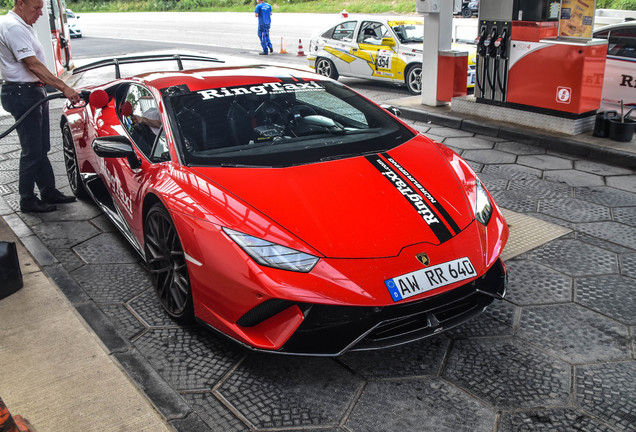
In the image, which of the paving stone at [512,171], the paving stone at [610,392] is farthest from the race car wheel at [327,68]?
the paving stone at [610,392]

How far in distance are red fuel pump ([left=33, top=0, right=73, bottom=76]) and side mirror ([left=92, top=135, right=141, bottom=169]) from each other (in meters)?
9.31

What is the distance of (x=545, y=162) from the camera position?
6.70 m

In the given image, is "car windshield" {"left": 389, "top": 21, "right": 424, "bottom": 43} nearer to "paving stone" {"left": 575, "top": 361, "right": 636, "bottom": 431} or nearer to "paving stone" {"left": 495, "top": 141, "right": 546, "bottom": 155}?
"paving stone" {"left": 495, "top": 141, "right": 546, "bottom": 155}

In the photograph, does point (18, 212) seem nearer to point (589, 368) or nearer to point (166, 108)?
point (166, 108)

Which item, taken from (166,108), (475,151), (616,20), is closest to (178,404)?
(166,108)

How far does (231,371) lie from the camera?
10.3 ft

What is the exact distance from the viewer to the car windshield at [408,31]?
11.0 meters

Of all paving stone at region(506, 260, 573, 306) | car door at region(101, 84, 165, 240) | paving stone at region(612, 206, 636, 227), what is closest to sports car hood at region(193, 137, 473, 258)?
car door at region(101, 84, 165, 240)

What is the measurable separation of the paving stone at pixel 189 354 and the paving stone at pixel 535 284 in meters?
1.77

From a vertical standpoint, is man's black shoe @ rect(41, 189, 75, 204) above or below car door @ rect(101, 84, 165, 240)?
below

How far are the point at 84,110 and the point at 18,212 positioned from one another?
112 cm

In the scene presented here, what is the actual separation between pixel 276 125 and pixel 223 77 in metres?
0.59

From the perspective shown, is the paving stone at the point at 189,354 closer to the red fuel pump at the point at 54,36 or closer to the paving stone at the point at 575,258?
the paving stone at the point at 575,258

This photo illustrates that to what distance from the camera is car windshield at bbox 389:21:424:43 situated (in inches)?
433
